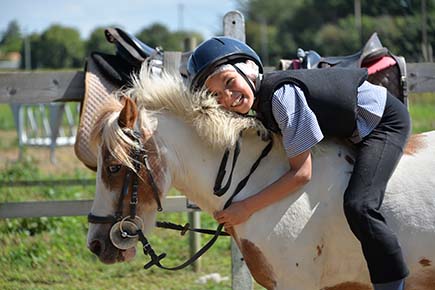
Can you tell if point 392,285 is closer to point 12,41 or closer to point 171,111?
point 171,111

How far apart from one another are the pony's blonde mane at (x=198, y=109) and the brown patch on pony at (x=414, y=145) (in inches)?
27.9

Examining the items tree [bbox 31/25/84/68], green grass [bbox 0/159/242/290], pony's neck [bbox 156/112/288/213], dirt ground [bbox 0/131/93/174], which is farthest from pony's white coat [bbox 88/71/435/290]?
tree [bbox 31/25/84/68]

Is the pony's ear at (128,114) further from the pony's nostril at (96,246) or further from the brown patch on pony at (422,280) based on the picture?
the brown patch on pony at (422,280)

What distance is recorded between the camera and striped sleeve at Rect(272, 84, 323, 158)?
3.00m

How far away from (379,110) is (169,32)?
250 feet

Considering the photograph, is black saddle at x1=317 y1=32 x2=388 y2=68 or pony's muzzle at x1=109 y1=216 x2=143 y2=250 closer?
pony's muzzle at x1=109 y1=216 x2=143 y2=250

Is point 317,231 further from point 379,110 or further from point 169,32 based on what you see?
point 169,32

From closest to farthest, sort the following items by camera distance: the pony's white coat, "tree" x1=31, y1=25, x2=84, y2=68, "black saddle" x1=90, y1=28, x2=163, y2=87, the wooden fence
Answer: the pony's white coat < "black saddle" x1=90, y1=28, x2=163, y2=87 < the wooden fence < "tree" x1=31, y1=25, x2=84, y2=68

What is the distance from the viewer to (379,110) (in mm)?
3182

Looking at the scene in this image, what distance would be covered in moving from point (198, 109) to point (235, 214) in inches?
20.2

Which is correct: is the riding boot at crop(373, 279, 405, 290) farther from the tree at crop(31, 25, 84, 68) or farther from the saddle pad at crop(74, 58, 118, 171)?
the tree at crop(31, 25, 84, 68)

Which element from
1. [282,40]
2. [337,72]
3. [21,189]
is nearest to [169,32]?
[282,40]

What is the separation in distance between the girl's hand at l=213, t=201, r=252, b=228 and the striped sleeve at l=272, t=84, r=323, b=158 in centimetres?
32

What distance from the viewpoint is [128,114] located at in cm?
303
